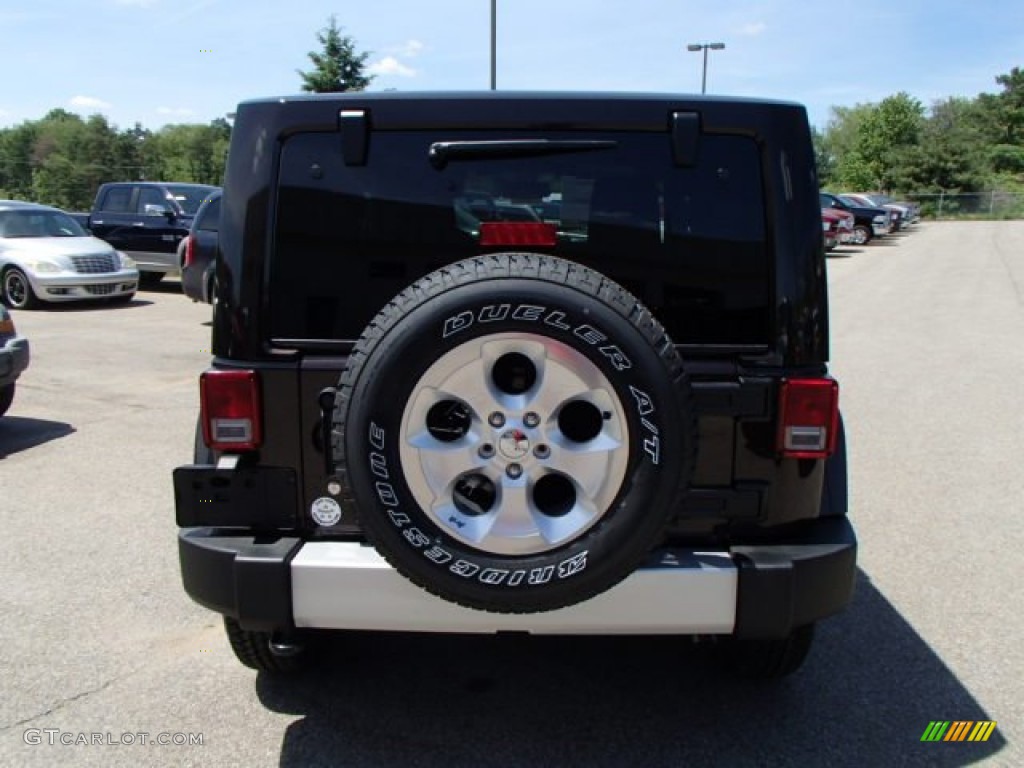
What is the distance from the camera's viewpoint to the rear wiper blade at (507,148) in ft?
8.23

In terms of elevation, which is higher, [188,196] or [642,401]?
[188,196]

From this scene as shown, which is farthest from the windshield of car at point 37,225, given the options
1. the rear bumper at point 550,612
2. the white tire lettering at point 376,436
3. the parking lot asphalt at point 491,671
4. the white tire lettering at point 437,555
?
the white tire lettering at point 437,555

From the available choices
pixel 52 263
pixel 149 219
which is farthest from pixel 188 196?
pixel 52 263

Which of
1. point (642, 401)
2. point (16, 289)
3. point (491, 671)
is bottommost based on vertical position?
point (491, 671)

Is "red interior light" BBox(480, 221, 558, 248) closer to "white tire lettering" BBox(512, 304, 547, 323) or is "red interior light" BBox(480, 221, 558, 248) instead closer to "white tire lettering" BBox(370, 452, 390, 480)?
"white tire lettering" BBox(512, 304, 547, 323)

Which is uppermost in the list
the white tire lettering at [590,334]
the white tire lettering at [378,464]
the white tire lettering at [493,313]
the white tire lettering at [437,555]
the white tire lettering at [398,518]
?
the white tire lettering at [493,313]

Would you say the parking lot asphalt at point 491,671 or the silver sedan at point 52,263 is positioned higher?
the silver sedan at point 52,263

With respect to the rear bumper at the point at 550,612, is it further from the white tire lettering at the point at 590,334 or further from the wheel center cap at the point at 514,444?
the white tire lettering at the point at 590,334

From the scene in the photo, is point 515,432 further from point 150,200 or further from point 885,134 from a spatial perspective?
point 885,134

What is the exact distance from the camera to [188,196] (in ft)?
53.9

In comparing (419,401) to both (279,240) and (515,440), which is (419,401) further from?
(279,240)

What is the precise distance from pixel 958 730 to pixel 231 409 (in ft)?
8.44

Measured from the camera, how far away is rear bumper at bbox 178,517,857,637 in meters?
2.44

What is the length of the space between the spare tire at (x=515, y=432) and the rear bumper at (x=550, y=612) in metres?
0.14
